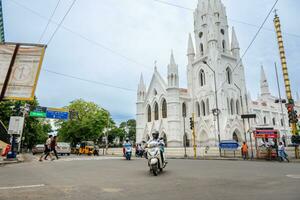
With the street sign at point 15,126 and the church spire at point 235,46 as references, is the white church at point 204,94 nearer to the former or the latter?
the church spire at point 235,46

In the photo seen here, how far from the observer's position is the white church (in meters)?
41.3

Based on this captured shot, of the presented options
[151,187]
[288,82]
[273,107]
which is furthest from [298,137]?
[273,107]

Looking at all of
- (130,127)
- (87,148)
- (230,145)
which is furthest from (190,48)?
(130,127)

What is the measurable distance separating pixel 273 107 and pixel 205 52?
2687cm

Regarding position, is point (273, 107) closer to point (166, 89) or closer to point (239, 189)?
point (166, 89)

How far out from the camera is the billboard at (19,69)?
6.06 metres

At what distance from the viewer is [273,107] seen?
5875 cm

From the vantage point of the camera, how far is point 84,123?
39.3m

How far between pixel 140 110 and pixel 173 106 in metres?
10.9

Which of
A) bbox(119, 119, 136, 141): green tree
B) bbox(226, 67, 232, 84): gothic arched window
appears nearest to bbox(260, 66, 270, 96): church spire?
bbox(226, 67, 232, 84): gothic arched window

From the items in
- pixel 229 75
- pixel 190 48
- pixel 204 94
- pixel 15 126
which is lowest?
pixel 15 126

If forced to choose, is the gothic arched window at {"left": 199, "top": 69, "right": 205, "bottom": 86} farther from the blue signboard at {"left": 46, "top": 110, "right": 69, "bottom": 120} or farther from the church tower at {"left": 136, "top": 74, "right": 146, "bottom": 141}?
the blue signboard at {"left": 46, "top": 110, "right": 69, "bottom": 120}

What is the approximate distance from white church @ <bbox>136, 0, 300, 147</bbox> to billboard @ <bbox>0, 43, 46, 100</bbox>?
114ft

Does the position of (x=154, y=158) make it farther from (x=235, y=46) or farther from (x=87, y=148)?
(x=235, y=46)
